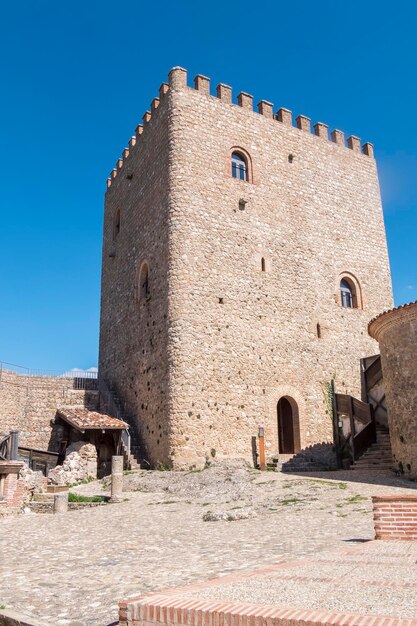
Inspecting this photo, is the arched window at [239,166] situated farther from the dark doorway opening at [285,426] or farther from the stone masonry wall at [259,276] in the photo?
the dark doorway opening at [285,426]

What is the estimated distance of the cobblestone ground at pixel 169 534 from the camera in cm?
495

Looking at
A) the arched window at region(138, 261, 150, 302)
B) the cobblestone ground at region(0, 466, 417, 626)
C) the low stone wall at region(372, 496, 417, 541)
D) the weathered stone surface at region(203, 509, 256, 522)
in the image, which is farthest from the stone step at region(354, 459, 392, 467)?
the low stone wall at region(372, 496, 417, 541)

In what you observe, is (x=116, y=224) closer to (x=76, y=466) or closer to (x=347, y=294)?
(x=347, y=294)

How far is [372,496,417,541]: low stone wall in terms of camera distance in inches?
225

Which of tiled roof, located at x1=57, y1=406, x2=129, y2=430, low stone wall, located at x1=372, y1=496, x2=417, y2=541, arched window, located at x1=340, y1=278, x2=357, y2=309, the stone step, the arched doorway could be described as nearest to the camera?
low stone wall, located at x1=372, y1=496, x2=417, y2=541

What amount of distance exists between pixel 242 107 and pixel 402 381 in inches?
474

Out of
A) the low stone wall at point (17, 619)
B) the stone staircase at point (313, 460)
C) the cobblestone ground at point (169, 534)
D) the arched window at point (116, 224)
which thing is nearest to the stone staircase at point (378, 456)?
the cobblestone ground at point (169, 534)

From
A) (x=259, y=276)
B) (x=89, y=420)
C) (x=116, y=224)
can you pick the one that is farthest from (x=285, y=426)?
(x=116, y=224)

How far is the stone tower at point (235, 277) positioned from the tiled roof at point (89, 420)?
0.84m

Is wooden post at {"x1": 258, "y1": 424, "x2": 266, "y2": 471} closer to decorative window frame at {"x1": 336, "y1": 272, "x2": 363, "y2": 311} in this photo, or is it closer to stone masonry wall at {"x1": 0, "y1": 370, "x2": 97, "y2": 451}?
decorative window frame at {"x1": 336, "y1": 272, "x2": 363, "y2": 311}

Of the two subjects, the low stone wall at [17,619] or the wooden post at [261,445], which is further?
the wooden post at [261,445]

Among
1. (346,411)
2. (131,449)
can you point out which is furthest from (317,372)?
(131,449)

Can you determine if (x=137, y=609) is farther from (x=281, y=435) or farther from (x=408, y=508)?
(x=281, y=435)

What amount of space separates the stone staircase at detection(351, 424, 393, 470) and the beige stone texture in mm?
1780
